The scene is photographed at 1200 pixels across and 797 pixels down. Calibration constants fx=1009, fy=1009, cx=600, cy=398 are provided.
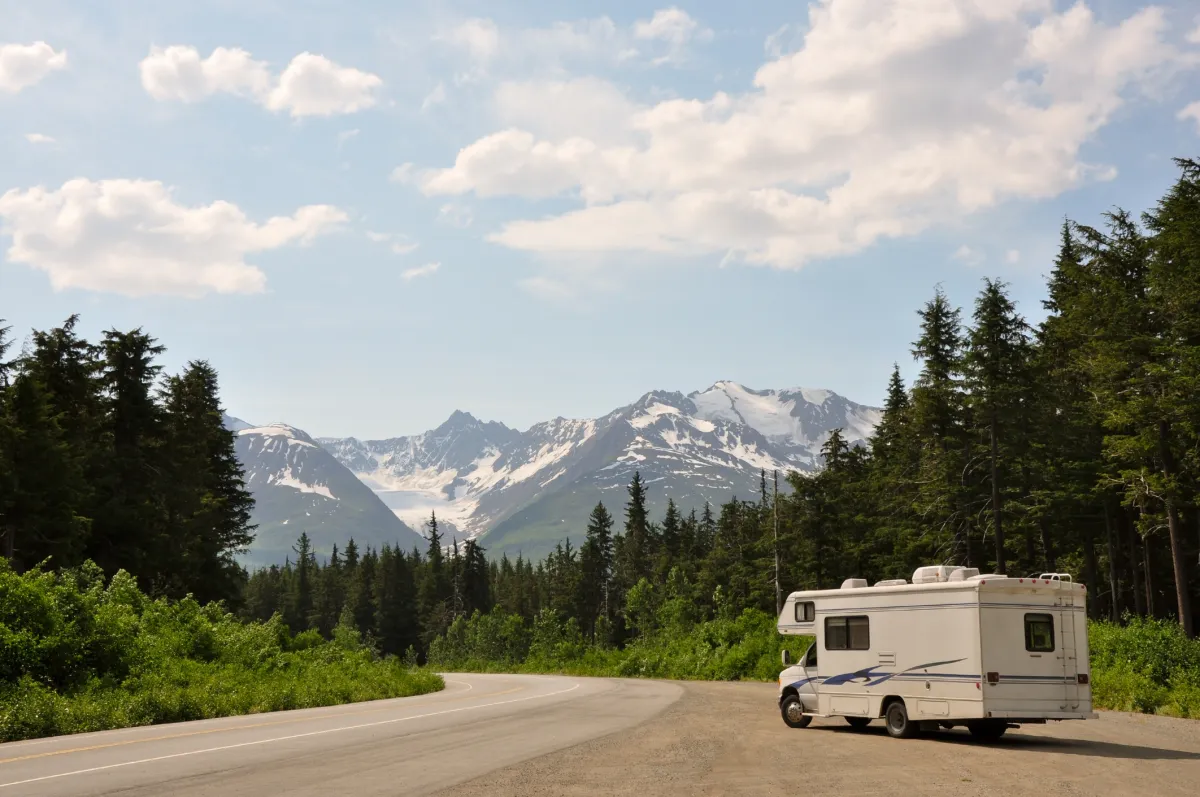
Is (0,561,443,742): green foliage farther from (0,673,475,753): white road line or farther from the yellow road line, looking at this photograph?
the yellow road line

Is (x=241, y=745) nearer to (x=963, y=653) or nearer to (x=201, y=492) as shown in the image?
(x=963, y=653)

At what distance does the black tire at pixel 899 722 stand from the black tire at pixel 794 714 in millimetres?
2458

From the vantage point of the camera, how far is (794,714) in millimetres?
21312

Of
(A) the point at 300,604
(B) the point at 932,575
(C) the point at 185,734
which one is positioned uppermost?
(B) the point at 932,575

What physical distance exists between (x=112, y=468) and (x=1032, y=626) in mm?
42516

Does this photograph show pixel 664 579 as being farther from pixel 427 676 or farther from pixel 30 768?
pixel 30 768

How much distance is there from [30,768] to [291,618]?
144 m

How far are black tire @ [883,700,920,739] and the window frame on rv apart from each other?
2506 mm

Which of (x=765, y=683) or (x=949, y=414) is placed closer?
(x=765, y=683)

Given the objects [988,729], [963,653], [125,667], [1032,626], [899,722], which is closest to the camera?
[963,653]

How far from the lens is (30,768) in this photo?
13.1 m

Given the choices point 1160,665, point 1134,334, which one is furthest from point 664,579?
point 1160,665

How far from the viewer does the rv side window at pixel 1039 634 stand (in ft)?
58.2

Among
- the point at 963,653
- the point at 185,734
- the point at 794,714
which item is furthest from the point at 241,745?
the point at 963,653
